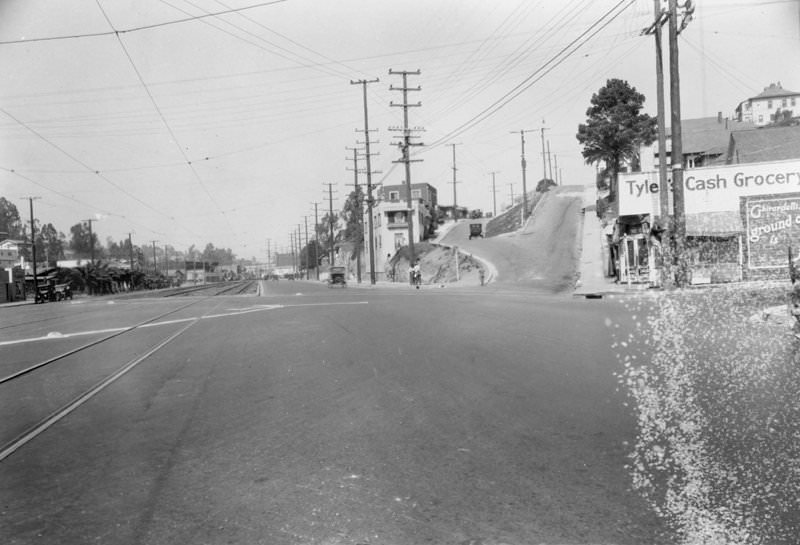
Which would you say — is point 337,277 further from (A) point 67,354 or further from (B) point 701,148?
(A) point 67,354

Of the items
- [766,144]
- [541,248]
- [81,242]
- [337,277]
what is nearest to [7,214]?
[337,277]

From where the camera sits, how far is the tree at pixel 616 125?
53531 mm

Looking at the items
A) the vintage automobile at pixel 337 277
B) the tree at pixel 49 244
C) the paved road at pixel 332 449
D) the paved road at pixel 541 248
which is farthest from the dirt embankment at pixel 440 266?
the tree at pixel 49 244

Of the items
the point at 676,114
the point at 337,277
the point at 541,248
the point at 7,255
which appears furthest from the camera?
the point at 337,277

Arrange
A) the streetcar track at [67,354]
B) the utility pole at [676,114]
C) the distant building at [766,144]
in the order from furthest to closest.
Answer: the distant building at [766,144] < the utility pole at [676,114] < the streetcar track at [67,354]

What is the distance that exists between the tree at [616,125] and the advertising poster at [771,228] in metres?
29.3

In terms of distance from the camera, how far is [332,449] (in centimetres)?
486

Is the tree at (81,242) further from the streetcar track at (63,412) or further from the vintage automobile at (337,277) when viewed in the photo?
the streetcar track at (63,412)

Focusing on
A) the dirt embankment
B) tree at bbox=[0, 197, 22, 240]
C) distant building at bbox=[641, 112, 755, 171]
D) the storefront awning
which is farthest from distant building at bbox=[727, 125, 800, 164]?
tree at bbox=[0, 197, 22, 240]

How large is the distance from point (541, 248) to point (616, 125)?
1235 centimetres

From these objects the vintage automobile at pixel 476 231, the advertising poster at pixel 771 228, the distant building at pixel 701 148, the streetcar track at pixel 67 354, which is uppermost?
the distant building at pixel 701 148

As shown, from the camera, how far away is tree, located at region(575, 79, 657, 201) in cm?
5353

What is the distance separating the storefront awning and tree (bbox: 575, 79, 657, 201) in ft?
90.4

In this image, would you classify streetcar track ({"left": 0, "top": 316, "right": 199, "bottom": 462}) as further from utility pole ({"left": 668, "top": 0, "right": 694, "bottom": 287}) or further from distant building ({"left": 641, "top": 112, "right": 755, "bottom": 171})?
distant building ({"left": 641, "top": 112, "right": 755, "bottom": 171})
